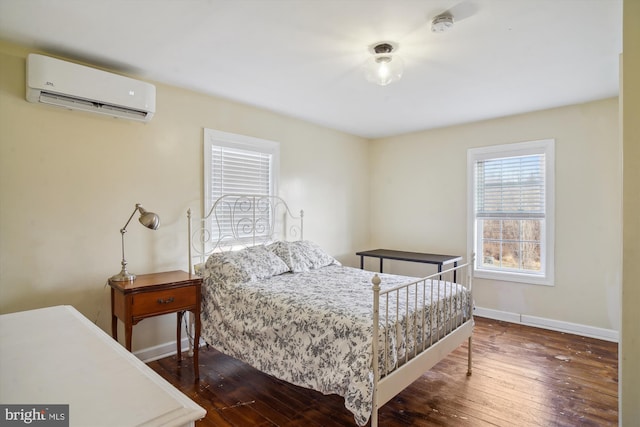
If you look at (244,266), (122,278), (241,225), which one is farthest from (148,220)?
(241,225)

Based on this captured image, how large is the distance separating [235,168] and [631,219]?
10.0 ft

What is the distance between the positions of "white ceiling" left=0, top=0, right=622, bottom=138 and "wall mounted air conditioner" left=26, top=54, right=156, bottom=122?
146 mm

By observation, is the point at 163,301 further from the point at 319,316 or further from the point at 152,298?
the point at 319,316

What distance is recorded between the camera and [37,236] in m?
2.35

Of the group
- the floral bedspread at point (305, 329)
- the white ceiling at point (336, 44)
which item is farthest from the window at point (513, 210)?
the floral bedspread at point (305, 329)

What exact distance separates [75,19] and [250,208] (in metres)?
2.10

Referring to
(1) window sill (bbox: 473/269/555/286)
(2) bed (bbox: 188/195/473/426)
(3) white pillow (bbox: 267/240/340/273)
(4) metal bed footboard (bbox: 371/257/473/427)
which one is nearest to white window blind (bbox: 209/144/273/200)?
(2) bed (bbox: 188/195/473/426)

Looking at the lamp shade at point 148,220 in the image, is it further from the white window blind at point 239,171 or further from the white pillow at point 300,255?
the white pillow at point 300,255

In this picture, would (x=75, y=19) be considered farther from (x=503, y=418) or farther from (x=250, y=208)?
(x=503, y=418)

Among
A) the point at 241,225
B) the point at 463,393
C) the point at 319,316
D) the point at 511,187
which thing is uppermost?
the point at 511,187

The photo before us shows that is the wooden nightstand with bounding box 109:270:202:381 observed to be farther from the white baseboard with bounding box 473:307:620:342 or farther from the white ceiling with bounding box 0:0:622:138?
the white baseboard with bounding box 473:307:620:342

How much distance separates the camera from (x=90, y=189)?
101 inches

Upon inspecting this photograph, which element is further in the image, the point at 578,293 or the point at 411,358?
the point at 578,293

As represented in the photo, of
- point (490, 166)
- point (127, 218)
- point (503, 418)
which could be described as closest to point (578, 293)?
point (490, 166)
